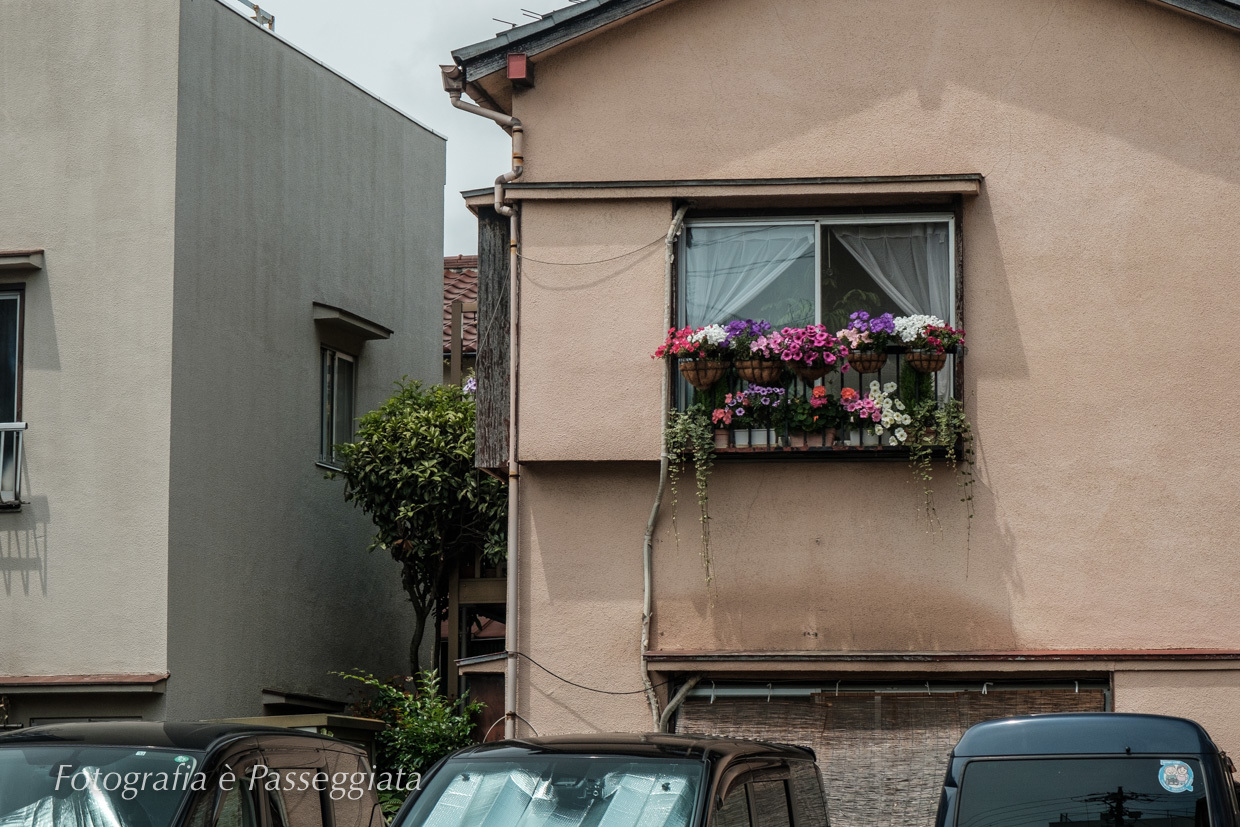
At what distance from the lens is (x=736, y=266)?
1214 centimetres

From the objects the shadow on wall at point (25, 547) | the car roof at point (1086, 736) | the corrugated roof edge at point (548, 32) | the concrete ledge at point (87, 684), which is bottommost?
the concrete ledge at point (87, 684)

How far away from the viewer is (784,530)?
11.7m

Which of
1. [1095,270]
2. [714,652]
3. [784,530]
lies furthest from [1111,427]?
[714,652]

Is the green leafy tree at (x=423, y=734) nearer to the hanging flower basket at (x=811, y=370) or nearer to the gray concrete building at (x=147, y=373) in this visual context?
the gray concrete building at (x=147, y=373)

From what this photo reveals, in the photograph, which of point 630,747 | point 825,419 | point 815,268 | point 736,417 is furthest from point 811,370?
point 630,747

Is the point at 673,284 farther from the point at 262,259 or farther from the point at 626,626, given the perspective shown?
the point at 262,259

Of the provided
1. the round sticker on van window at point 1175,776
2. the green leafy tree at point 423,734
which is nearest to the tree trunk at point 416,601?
the green leafy tree at point 423,734

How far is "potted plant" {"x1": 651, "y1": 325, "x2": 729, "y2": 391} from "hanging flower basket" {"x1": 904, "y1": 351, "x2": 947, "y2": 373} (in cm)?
142

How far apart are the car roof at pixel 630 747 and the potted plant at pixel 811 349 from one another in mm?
4267

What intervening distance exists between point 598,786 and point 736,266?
5987mm

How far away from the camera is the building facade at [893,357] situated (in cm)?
1142

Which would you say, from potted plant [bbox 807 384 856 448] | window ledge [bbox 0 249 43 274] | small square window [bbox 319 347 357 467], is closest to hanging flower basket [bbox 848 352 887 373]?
potted plant [bbox 807 384 856 448]

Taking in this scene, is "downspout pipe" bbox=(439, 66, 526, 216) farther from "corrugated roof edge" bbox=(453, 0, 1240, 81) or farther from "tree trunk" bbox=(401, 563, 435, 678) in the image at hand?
"tree trunk" bbox=(401, 563, 435, 678)

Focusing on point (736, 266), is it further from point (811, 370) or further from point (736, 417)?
point (736, 417)
